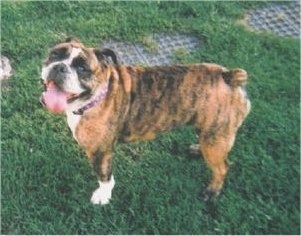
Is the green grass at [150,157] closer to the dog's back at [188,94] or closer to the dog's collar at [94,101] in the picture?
the dog's back at [188,94]

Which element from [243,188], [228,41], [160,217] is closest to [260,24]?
[228,41]

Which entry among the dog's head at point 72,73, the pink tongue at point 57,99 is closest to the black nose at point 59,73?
the dog's head at point 72,73

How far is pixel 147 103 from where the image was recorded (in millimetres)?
4520

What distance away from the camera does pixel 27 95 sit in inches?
219

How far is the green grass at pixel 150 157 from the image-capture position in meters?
4.75

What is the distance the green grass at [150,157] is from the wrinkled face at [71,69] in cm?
97

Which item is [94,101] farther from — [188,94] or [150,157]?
[150,157]

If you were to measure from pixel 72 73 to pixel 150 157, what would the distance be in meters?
1.24

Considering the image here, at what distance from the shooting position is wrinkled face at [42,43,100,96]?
13.6 feet

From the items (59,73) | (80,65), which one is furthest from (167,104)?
(59,73)

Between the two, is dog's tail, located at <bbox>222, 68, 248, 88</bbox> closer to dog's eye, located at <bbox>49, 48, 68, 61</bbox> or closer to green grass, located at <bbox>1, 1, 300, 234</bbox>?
green grass, located at <bbox>1, 1, 300, 234</bbox>

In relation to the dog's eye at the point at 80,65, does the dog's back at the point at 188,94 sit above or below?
below

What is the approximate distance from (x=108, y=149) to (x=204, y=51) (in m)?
1.94

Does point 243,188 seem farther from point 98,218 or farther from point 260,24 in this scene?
point 260,24
